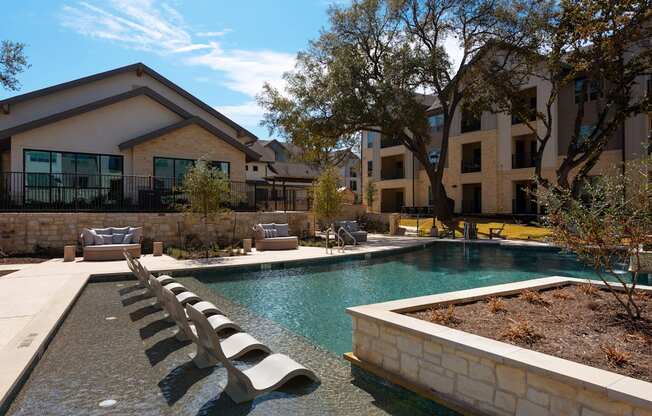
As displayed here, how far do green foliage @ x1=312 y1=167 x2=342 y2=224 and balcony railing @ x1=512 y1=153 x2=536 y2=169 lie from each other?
1851 cm

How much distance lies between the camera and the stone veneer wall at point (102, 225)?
15.1m

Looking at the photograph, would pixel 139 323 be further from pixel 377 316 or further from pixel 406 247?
pixel 406 247

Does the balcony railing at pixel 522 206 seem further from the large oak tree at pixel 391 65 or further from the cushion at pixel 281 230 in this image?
the cushion at pixel 281 230

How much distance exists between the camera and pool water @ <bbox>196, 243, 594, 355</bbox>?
7547mm

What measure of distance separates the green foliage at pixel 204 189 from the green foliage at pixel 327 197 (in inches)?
260

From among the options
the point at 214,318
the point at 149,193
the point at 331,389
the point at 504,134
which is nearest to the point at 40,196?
the point at 149,193

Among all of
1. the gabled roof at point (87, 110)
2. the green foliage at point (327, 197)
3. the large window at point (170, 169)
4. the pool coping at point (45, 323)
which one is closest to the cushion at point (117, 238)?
the pool coping at point (45, 323)

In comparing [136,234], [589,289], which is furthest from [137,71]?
[589,289]

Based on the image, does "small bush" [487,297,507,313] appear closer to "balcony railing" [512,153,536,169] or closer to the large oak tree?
the large oak tree

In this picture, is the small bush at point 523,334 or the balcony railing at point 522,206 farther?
the balcony railing at point 522,206

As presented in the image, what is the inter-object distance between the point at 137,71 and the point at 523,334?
25.2 m

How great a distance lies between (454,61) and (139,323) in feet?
76.7

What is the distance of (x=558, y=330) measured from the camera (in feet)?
15.4

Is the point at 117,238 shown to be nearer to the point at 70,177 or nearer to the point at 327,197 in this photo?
the point at 70,177
